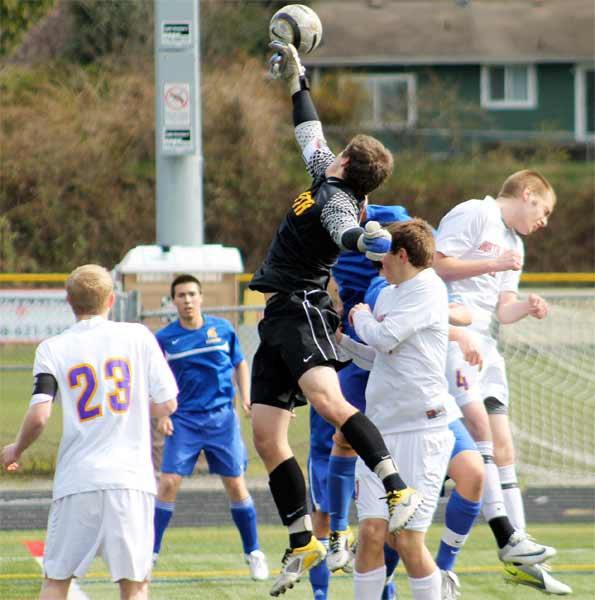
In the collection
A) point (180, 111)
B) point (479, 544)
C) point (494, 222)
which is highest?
point (180, 111)

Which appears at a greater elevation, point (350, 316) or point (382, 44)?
point (382, 44)

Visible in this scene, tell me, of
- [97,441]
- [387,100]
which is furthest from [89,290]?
[387,100]

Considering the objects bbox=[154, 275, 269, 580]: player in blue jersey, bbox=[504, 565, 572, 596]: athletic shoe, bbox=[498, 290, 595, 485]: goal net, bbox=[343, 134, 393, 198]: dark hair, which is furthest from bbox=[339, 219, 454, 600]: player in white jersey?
bbox=[498, 290, 595, 485]: goal net

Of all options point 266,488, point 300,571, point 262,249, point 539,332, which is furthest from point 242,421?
point 262,249

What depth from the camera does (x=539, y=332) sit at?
13.0 metres

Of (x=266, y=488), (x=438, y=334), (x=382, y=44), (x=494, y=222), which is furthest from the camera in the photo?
(x=382, y=44)

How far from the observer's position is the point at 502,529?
7855 millimetres

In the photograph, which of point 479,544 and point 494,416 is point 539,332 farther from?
point 494,416

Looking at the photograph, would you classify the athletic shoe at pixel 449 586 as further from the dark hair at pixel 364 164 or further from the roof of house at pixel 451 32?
the roof of house at pixel 451 32

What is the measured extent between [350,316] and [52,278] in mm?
6873

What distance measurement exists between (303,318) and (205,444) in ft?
8.83

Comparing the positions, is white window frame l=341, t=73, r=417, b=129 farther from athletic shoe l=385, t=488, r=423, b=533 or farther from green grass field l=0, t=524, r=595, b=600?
athletic shoe l=385, t=488, r=423, b=533

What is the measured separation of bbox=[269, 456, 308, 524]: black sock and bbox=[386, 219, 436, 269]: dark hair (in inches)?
47.6

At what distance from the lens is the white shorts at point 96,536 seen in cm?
610
